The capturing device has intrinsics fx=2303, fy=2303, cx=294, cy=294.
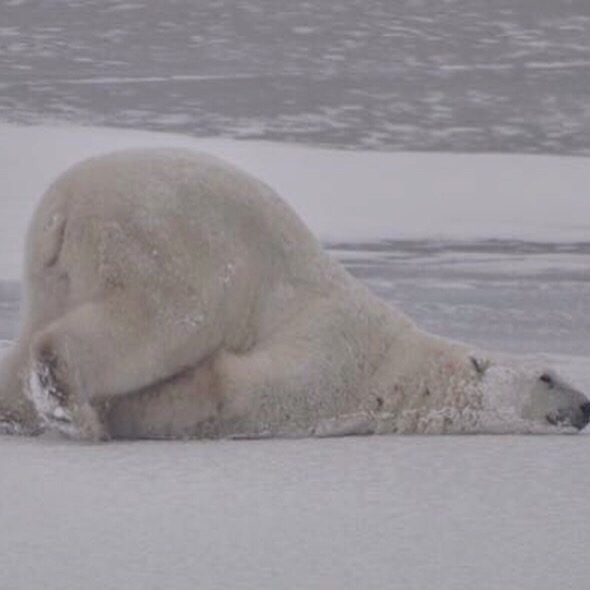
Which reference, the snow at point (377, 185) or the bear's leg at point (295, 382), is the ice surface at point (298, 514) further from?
the snow at point (377, 185)

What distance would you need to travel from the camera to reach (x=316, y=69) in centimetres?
1302

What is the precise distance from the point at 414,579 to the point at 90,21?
10.6 m

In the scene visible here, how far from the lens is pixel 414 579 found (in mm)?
4344

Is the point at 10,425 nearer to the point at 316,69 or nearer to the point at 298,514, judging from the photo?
the point at 298,514

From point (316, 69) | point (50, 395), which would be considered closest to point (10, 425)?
point (50, 395)

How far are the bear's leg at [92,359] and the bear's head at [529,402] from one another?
835mm

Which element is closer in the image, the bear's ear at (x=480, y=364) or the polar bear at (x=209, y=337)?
the polar bear at (x=209, y=337)

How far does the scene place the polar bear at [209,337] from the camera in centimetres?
567

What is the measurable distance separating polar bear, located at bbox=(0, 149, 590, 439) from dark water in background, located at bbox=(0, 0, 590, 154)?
517 centimetres

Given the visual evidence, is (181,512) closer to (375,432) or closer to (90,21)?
(375,432)

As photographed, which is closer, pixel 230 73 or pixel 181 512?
pixel 181 512

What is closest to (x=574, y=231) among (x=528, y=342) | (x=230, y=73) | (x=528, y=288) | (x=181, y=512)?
(x=528, y=288)

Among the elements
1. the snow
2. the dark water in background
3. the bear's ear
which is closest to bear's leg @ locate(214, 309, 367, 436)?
the bear's ear

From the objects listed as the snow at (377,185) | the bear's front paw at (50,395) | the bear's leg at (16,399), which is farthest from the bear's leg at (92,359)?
the snow at (377,185)
